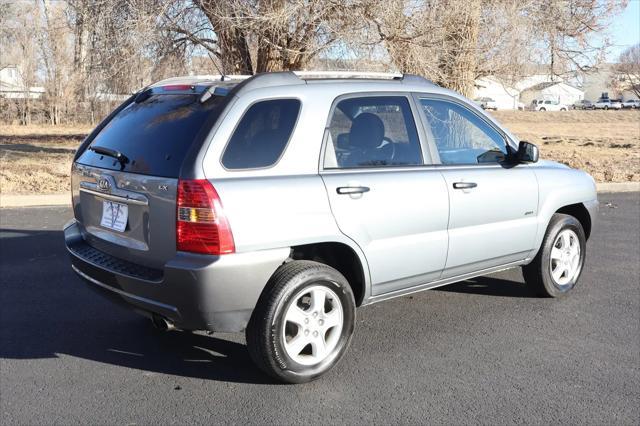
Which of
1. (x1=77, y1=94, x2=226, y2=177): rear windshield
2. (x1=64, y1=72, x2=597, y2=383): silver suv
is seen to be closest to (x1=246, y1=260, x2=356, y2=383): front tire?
(x1=64, y1=72, x2=597, y2=383): silver suv

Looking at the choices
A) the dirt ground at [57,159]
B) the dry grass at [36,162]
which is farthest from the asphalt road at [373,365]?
the dirt ground at [57,159]

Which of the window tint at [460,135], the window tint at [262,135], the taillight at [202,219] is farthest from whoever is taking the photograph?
the window tint at [460,135]

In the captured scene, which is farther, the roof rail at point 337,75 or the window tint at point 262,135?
the roof rail at point 337,75

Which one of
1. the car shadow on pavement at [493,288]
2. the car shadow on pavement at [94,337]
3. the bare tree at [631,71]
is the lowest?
the car shadow on pavement at [94,337]

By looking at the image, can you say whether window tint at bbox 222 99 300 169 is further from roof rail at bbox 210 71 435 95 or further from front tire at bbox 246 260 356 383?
front tire at bbox 246 260 356 383

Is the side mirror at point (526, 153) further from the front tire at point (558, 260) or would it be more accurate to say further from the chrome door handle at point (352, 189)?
the chrome door handle at point (352, 189)

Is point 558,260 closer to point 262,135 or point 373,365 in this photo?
point 373,365

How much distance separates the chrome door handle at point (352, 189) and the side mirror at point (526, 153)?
5.59ft

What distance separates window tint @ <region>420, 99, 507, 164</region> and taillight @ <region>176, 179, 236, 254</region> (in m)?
1.90

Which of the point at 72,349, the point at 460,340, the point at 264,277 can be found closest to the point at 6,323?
the point at 72,349

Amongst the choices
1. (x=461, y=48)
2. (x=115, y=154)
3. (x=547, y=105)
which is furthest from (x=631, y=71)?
(x=115, y=154)

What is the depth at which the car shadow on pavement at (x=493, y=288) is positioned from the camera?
238 inches

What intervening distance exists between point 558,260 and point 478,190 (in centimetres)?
142

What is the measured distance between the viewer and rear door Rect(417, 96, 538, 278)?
193 inches
